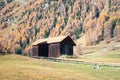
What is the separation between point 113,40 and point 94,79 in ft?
490

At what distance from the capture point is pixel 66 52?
353 feet

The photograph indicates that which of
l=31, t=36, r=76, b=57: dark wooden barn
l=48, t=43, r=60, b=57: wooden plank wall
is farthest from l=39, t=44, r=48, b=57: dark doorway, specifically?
l=48, t=43, r=60, b=57: wooden plank wall

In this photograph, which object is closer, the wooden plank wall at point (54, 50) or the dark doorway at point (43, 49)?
the wooden plank wall at point (54, 50)

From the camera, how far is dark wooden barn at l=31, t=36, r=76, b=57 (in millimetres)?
106125

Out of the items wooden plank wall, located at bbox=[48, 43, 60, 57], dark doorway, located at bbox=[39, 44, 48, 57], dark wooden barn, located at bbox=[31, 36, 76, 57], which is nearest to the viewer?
dark wooden barn, located at bbox=[31, 36, 76, 57]

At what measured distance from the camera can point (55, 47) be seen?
351ft

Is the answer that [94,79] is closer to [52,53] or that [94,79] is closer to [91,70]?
[91,70]

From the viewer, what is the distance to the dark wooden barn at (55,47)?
106125mm

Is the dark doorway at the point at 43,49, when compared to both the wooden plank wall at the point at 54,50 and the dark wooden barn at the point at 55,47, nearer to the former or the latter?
the dark wooden barn at the point at 55,47

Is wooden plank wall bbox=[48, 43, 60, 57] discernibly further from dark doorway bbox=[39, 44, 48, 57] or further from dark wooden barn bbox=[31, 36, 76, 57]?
dark doorway bbox=[39, 44, 48, 57]

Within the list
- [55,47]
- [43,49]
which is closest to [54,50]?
[55,47]

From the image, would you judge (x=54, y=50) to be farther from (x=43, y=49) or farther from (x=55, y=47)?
(x=43, y=49)

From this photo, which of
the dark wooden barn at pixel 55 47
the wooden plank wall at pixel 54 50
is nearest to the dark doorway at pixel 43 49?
the dark wooden barn at pixel 55 47

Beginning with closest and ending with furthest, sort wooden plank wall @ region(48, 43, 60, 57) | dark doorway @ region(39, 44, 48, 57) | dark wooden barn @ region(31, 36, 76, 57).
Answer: dark wooden barn @ region(31, 36, 76, 57)
wooden plank wall @ region(48, 43, 60, 57)
dark doorway @ region(39, 44, 48, 57)
